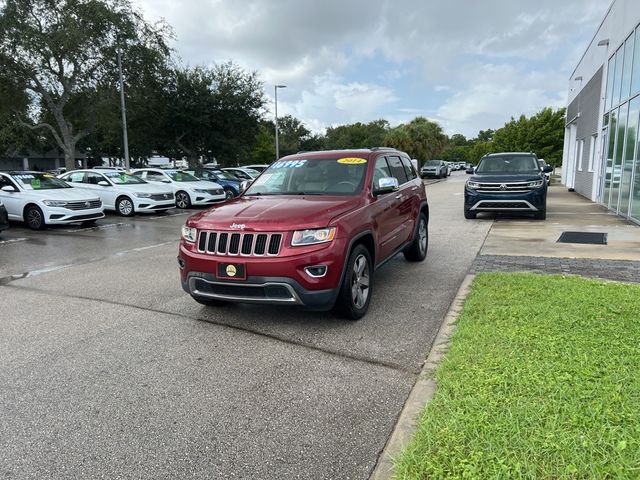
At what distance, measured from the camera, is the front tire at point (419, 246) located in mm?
7410

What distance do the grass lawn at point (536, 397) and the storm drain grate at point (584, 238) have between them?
177 inches

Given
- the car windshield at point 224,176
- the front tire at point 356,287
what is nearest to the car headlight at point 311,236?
the front tire at point 356,287

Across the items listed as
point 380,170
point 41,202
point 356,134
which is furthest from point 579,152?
point 356,134

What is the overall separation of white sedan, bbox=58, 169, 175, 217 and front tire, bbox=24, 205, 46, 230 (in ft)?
9.48

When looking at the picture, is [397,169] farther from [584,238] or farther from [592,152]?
[592,152]

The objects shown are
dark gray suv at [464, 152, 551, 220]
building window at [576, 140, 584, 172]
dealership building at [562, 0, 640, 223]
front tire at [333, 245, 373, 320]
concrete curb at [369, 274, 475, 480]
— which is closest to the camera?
concrete curb at [369, 274, 475, 480]

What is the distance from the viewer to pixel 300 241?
437 centimetres

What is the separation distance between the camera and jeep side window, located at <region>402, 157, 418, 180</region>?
7424mm

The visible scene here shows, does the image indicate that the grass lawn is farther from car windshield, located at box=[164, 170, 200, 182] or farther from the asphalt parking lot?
car windshield, located at box=[164, 170, 200, 182]

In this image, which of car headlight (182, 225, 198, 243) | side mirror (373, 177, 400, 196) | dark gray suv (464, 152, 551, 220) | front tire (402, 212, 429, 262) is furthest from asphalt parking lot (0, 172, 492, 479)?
dark gray suv (464, 152, 551, 220)

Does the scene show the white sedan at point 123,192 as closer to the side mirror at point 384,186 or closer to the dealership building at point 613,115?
the side mirror at point 384,186

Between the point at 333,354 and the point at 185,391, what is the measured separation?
49.6 inches

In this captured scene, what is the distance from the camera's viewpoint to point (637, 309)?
463 centimetres

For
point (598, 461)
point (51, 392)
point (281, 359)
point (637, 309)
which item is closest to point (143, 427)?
point (51, 392)
